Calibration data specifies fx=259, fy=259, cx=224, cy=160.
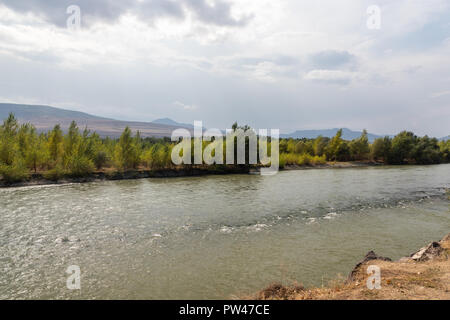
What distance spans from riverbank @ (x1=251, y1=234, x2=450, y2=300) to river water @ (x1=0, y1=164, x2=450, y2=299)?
160cm

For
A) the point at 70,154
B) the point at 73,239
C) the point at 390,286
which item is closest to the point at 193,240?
the point at 73,239

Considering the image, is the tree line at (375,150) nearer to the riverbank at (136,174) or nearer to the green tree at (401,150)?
the green tree at (401,150)

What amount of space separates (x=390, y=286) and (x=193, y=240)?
438 inches

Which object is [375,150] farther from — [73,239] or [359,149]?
[73,239]

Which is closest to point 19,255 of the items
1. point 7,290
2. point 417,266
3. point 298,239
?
point 7,290

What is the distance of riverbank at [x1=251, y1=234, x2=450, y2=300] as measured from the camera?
7939 millimetres

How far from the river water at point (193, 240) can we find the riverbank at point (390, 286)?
1.60m

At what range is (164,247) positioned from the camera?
1551 centimetres

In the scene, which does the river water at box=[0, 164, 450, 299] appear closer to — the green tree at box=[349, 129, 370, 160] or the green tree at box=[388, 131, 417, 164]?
the green tree at box=[349, 129, 370, 160]

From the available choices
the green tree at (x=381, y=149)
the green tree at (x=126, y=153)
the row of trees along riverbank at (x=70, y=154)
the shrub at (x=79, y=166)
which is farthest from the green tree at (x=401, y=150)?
the shrub at (x=79, y=166)

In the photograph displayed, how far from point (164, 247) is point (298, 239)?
8.48 meters

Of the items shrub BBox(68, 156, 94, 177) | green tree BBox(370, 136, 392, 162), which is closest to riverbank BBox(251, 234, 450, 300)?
shrub BBox(68, 156, 94, 177)

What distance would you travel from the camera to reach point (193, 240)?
16688mm

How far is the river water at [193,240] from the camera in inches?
444
